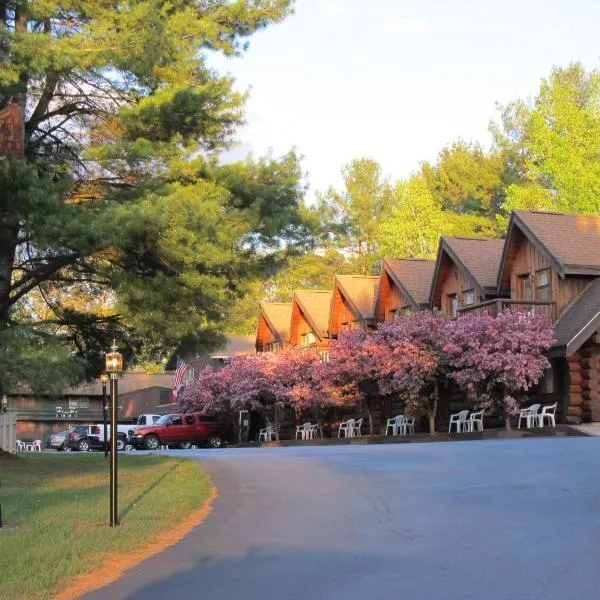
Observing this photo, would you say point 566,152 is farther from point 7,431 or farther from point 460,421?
point 7,431

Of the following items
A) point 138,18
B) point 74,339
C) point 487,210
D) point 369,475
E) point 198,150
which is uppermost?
point 487,210

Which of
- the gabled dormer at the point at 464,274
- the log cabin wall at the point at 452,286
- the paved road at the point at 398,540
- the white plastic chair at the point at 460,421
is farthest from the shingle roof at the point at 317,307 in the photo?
the paved road at the point at 398,540

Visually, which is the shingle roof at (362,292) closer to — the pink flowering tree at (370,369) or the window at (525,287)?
the pink flowering tree at (370,369)

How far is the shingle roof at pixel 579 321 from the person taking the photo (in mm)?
28719

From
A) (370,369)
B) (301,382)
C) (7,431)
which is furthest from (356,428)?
→ (7,431)

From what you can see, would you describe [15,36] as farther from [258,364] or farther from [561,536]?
[258,364]

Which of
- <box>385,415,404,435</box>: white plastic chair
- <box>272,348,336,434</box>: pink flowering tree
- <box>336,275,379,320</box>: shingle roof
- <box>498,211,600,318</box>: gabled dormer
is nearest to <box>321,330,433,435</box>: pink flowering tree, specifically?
<box>272,348,336,434</box>: pink flowering tree

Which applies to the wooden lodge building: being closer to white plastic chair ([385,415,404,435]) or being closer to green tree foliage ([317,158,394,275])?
white plastic chair ([385,415,404,435])

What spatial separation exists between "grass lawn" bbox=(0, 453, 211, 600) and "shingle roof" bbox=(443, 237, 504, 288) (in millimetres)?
18120

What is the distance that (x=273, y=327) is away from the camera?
54688 mm

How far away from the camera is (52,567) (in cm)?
844

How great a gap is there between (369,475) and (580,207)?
3088 cm

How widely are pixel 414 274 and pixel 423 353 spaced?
9.89 m

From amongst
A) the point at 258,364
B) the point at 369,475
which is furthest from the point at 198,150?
the point at 258,364
